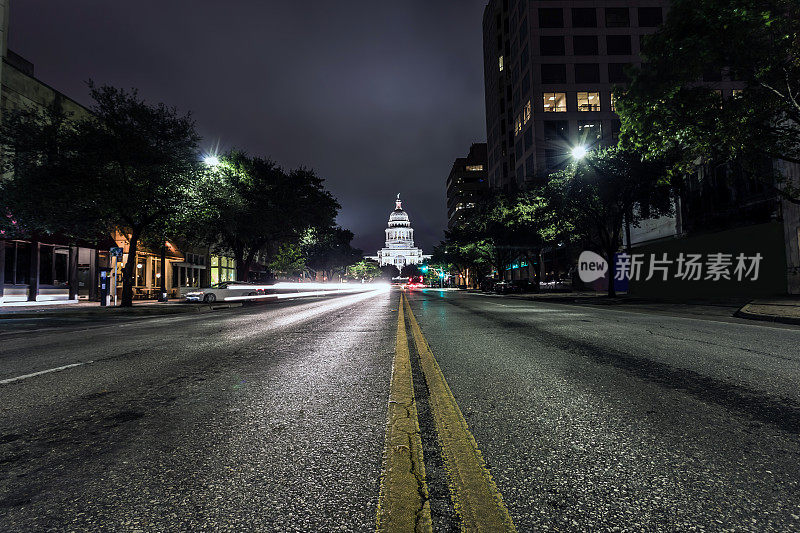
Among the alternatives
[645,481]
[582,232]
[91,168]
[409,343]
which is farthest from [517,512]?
[582,232]

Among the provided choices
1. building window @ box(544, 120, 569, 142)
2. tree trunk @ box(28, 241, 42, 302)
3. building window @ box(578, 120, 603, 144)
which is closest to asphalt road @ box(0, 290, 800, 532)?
tree trunk @ box(28, 241, 42, 302)

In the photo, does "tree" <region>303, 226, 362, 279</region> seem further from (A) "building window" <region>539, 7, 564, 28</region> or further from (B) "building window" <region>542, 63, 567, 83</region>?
(A) "building window" <region>539, 7, 564, 28</region>

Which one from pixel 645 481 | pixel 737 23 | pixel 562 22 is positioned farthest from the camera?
pixel 562 22

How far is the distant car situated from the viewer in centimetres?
2820

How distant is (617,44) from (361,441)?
6949cm

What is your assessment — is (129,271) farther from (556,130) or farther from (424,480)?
(556,130)

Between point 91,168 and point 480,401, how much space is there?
21649 mm

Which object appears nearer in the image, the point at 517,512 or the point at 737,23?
the point at 517,512

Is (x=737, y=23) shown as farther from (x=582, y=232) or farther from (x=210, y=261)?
(x=210, y=261)

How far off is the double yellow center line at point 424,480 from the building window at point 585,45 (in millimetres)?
66191

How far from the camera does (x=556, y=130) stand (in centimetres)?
5644

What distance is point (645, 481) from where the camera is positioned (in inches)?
82.8

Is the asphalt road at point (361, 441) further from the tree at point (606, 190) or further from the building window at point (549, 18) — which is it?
the building window at point (549, 18)

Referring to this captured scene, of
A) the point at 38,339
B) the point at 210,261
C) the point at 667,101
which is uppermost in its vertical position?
the point at 667,101
